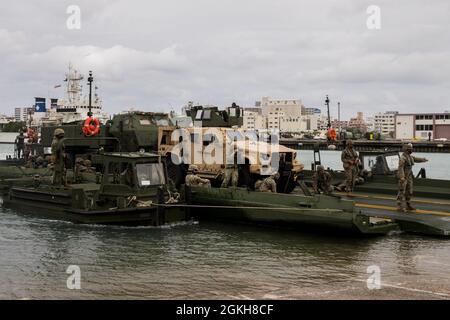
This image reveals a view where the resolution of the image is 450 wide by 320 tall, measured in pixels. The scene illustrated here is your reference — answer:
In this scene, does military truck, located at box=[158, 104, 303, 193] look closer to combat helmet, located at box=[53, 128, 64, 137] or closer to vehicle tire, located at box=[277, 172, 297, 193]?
vehicle tire, located at box=[277, 172, 297, 193]

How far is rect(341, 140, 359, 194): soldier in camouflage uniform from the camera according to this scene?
18594mm

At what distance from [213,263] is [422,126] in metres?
119

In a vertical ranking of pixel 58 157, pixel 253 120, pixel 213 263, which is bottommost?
pixel 213 263

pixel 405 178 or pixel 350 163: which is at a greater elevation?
pixel 350 163

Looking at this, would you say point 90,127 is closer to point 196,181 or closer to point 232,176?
point 196,181

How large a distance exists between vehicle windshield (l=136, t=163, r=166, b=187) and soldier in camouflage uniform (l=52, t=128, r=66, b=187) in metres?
2.89

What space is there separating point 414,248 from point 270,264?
3561 millimetres

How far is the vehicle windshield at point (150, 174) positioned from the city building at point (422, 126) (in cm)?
10941

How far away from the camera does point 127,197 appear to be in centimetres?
1611

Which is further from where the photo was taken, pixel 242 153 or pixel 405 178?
pixel 242 153

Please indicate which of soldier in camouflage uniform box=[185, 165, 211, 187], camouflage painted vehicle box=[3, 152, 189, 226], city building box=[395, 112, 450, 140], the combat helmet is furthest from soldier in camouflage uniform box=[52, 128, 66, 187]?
city building box=[395, 112, 450, 140]

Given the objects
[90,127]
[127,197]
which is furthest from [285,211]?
[90,127]

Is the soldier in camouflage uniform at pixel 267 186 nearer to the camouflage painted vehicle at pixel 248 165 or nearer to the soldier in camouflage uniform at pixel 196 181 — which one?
the camouflage painted vehicle at pixel 248 165
